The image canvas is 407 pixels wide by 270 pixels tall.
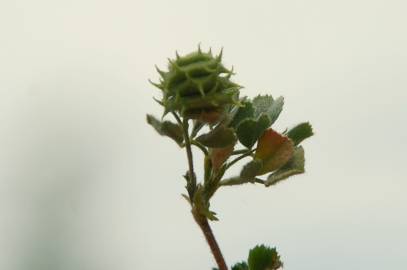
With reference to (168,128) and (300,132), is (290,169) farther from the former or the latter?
(168,128)

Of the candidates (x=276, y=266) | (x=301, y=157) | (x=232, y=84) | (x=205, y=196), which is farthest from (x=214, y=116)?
(x=276, y=266)

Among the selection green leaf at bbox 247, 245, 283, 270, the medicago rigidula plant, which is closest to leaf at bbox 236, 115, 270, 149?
the medicago rigidula plant

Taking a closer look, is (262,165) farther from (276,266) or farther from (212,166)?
(276,266)

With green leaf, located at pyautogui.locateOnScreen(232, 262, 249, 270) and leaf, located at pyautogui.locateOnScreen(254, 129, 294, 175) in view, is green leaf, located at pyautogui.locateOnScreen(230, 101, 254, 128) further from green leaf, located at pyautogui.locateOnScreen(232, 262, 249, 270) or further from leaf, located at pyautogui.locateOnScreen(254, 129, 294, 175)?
green leaf, located at pyautogui.locateOnScreen(232, 262, 249, 270)

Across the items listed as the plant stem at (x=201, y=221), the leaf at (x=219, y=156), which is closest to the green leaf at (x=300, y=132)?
the leaf at (x=219, y=156)

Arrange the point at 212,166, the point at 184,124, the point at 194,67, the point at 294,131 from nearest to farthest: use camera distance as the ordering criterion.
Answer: the point at 194,67 < the point at 184,124 < the point at 212,166 < the point at 294,131

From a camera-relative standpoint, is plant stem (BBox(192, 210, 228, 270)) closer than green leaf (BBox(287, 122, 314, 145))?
Yes
